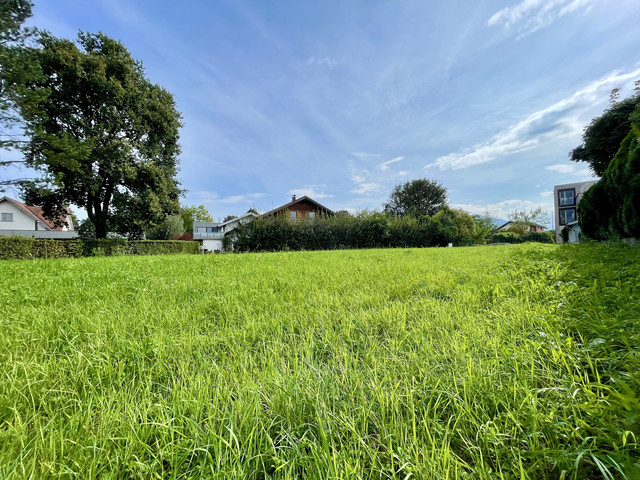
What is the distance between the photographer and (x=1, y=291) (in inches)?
116

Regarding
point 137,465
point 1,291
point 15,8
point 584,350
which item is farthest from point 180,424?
point 15,8

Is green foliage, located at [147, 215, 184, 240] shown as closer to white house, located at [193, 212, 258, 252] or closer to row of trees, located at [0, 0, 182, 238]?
white house, located at [193, 212, 258, 252]

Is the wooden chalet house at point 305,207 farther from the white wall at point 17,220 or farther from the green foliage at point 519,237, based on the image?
the white wall at point 17,220

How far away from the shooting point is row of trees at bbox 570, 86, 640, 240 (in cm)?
618

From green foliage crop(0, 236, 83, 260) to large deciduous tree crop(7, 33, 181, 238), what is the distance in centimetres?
352

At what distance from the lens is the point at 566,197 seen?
35.4 m

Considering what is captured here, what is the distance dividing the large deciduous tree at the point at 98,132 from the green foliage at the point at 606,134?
1294 inches

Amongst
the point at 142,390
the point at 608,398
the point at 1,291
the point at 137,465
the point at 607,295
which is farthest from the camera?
the point at 1,291

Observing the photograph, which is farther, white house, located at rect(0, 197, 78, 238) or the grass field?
white house, located at rect(0, 197, 78, 238)

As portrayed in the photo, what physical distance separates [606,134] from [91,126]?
37.8 meters

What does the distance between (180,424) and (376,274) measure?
351cm

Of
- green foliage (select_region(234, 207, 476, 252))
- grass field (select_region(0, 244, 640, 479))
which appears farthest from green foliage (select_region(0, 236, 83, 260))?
grass field (select_region(0, 244, 640, 479))

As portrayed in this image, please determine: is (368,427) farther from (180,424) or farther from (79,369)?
(79,369)

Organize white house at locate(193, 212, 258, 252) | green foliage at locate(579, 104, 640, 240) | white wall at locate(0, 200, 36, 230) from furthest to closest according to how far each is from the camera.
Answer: white house at locate(193, 212, 258, 252)
white wall at locate(0, 200, 36, 230)
green foliage at locate(579, 104, 640, 240)
